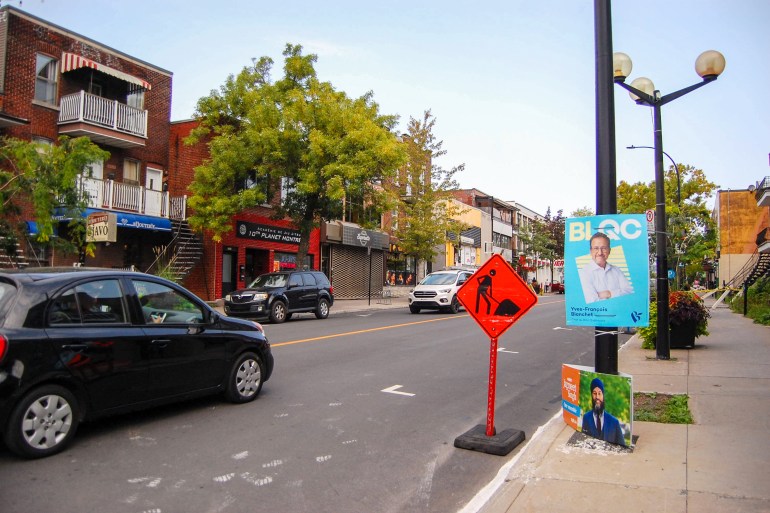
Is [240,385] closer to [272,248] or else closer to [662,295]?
[662,295]

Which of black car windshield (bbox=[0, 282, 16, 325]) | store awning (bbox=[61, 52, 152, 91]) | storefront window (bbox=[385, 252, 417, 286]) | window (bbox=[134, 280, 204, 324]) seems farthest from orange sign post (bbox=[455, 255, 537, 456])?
storefront window (bbox=[385, 252, 417, 286])

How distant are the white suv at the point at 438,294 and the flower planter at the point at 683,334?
1126 centimetres

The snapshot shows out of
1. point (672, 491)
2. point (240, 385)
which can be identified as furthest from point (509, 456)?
point (240, 385)

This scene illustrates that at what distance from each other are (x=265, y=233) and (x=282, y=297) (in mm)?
10484

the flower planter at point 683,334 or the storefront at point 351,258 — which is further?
the storefront at point 351,258

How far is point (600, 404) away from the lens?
5.36 m

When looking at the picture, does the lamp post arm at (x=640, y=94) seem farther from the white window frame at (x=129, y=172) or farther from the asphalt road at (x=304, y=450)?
the white window frame at (x=129, y=172)

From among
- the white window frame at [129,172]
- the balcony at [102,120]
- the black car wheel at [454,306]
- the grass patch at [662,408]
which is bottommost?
the grass patch at [662,408]

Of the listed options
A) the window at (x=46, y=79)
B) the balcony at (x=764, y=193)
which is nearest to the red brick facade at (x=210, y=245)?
the window at (x=46, y=79)

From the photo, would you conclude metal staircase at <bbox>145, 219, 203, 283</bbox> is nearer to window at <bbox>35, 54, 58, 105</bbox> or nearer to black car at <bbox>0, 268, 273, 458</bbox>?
window at <bbox>35, 54, 58, 105</bbox>

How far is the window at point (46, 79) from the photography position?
20562 mm

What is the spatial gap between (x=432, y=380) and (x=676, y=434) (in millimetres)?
3847

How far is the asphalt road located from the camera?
420cm

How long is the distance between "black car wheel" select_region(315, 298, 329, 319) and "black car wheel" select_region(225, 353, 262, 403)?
13.1 m
